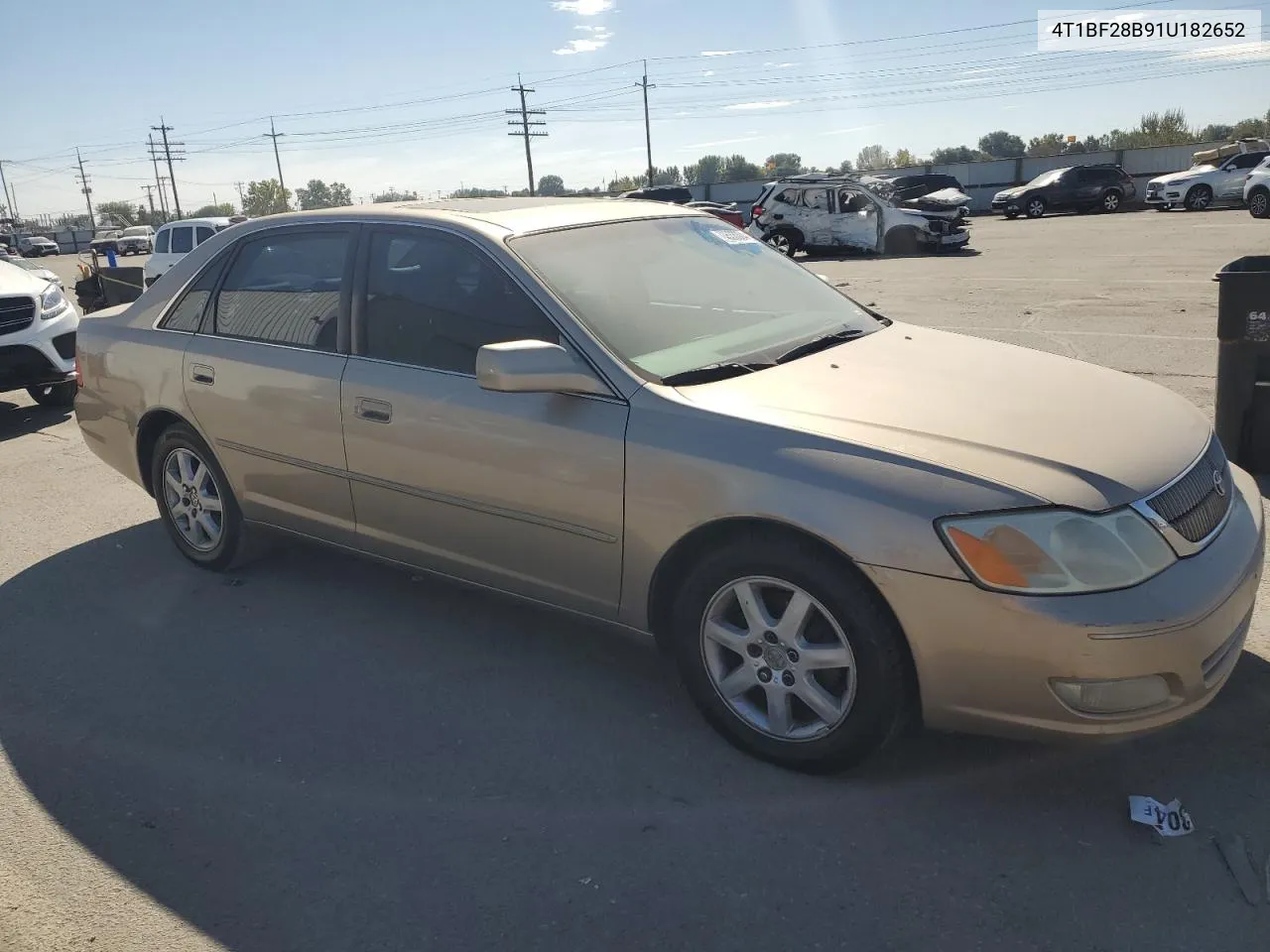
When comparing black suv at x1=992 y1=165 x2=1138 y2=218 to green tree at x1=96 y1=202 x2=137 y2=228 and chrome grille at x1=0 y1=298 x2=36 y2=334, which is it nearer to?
chrome grille at x1=0 y1=298 x2=36 y2=334

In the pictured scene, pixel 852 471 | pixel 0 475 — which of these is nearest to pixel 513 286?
pixel 852 471

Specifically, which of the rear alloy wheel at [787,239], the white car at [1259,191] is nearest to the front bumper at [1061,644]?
the rear alloy wheel at [787,239]

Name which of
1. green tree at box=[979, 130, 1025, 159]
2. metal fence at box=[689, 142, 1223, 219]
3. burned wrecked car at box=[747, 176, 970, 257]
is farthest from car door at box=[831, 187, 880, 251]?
green tree at box=[979, 130, 1025, 159]

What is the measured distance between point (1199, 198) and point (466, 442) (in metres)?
31.6

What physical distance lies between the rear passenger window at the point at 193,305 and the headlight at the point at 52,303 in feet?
15.5

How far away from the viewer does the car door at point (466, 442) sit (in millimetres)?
3215

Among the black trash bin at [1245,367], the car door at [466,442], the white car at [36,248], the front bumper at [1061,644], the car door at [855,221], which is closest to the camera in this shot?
the front bumper at [1061,644]

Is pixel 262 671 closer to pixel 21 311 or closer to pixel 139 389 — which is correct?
pixel 139 389

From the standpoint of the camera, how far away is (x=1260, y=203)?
23.9 m

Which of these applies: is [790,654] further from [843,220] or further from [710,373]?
[843,220]

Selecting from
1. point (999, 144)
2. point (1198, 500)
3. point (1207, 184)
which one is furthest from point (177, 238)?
point (999, 144)

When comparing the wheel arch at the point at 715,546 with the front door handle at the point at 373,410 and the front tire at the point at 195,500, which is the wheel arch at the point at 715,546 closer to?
the front door handle at the point at 373,410

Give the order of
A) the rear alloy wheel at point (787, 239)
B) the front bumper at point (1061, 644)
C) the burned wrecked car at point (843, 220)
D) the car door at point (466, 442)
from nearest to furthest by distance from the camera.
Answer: the front bumper at point (1061, 644) → the car door at point (466, 442) → the burned wrecked car at point (843, 220) → the rear alloy wheel at point (787, 239)

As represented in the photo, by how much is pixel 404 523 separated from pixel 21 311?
643 cm
